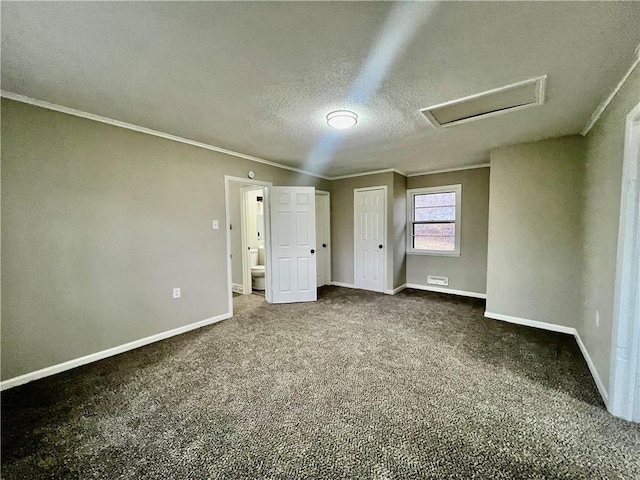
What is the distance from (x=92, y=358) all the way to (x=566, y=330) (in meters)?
5.31

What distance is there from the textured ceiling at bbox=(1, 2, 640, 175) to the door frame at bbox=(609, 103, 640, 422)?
603 mm

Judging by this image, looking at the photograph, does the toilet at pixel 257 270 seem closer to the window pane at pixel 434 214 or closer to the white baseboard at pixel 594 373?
the window pane at pixel 434 214

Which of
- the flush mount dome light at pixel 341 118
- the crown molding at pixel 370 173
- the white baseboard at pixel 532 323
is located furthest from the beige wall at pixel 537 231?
the flush mount dome light at pixel 341 118

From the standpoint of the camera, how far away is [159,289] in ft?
10.3

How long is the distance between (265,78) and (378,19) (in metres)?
0.90

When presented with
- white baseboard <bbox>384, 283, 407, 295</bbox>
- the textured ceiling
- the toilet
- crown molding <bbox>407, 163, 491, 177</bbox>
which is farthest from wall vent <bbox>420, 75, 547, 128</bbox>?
the toilet

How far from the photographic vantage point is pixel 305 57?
170 centimetres

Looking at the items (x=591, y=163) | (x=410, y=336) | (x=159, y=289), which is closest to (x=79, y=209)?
(x=159, y=289)

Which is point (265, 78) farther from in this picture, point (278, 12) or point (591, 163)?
point (591, 163)

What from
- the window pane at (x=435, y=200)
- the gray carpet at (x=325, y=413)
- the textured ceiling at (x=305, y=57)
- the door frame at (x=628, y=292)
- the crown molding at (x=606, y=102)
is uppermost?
the textured ceiling at (x=305, y=57)

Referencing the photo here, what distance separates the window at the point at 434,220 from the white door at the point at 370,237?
2.60 ft

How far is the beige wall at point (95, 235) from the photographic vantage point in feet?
7.36

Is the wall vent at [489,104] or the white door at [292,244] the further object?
the white door at [292,244]

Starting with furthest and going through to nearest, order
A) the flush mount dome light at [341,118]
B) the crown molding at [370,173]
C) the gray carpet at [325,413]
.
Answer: the crown molding at [370,173] → the flush mount dome light at [341,118] → the gray carpet at [325,413]
